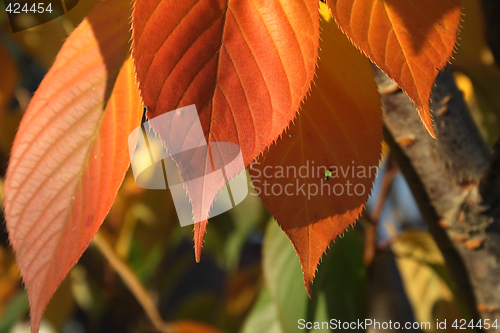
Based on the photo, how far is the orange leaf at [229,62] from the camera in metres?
0.21

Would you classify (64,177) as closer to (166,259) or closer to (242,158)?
(242,158)

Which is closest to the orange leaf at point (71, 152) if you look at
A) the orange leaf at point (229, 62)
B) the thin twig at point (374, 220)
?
the orange leaf at point (229, 62)

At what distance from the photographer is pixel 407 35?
23cm

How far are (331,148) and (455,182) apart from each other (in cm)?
22

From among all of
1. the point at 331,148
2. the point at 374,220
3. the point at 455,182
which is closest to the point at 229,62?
the point at 331,148

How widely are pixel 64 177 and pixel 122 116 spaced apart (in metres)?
0.07

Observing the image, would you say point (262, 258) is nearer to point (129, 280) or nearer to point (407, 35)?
point (129, 280)

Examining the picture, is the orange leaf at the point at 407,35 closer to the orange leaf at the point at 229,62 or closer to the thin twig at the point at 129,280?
the orange leaf at the point at 229,62

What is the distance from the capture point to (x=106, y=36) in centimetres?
30

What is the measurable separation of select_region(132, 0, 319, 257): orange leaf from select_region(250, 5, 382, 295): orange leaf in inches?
2.5

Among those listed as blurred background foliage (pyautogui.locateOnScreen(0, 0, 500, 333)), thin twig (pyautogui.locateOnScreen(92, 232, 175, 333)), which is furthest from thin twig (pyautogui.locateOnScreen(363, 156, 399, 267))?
thin twig (pyautogui.locateOnScreen(92, 232, 175, 333))

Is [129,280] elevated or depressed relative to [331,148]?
depressed

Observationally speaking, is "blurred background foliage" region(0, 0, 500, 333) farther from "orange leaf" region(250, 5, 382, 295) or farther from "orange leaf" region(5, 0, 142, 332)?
"orange leaf" region(250, 5, 382, 295)

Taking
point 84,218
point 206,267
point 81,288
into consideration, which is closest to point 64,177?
point 84,218
